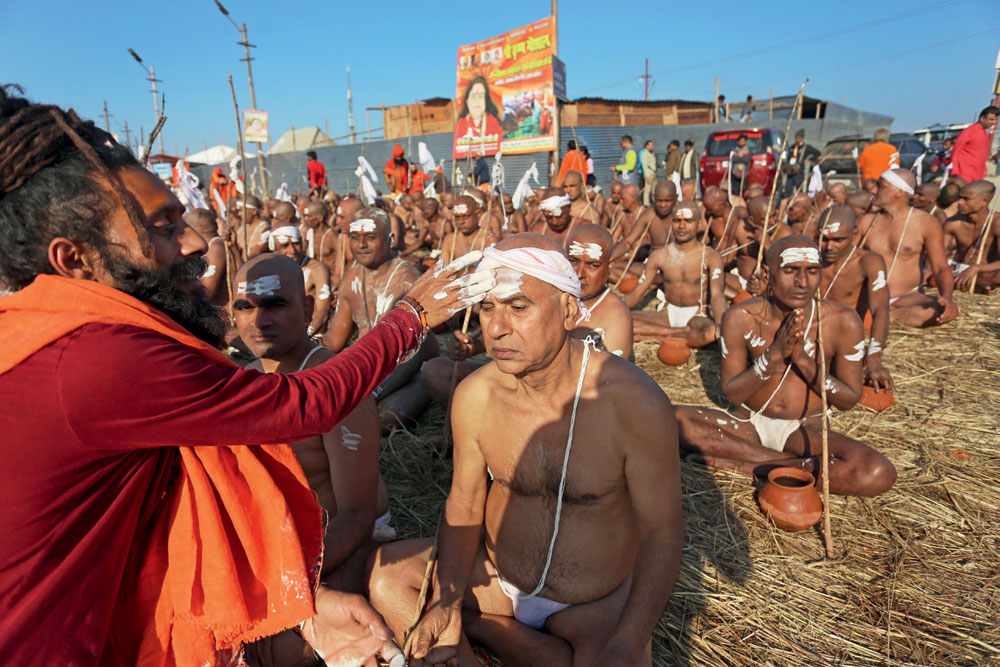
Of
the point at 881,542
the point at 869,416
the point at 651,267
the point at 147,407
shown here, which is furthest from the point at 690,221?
the point at 147,407

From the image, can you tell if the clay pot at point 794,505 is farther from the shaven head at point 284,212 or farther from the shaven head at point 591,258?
the shaven head at point 284,212

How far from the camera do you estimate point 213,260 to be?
7.76 m

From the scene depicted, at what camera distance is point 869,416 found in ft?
17.1

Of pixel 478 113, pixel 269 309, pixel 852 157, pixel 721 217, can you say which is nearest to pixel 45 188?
pixel 269 309

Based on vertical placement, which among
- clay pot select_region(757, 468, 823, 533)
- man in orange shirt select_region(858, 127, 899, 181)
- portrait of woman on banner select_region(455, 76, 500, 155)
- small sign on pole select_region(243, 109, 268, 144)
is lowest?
clay pot select_region(757, 468, 823, 533)

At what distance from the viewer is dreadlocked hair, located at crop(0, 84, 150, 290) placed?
4.96ft

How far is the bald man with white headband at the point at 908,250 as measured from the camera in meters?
7.41

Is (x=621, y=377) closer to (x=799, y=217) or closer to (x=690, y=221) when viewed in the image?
(x=690, y=221)

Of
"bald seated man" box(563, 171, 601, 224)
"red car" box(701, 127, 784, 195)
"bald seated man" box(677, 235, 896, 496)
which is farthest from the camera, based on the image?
"red car" box(701, 127, 784, 195)

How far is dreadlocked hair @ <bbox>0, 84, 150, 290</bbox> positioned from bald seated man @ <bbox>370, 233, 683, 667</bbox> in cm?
131

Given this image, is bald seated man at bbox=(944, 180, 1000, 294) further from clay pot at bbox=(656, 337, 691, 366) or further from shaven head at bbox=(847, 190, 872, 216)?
clay pot at bbox=(656, 337, 691, 366)

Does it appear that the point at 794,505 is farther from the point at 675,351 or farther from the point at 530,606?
the point at 675,351

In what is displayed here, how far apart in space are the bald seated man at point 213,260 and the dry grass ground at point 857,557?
4.11 m

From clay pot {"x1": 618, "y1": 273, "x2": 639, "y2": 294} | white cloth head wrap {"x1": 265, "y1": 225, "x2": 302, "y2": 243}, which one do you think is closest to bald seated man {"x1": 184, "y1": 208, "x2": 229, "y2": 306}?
white cloth head wrap {"x1": 265, "y1": 225, "x2": 302, "y2": 243}
